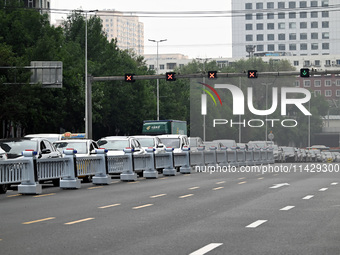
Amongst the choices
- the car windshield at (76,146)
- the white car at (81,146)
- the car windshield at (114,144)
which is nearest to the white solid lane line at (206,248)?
the white car at (81,146)

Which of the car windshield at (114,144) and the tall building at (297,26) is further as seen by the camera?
the tall building at (297,26)

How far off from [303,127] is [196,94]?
22258mm

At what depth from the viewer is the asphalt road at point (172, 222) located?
33.2 ft

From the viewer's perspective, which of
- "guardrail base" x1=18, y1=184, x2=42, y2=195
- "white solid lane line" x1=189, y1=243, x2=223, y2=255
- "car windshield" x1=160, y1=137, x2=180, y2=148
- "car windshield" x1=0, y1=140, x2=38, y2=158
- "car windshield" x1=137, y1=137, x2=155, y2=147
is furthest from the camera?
"car windshield" x1=160, y1=137, x2=180, y2=148

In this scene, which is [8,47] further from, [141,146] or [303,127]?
[303,127]

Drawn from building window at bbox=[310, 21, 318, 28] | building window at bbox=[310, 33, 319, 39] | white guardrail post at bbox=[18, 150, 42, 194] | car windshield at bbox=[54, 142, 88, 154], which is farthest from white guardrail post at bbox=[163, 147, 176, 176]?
building window at bbox=[310, 21, 318, 28]

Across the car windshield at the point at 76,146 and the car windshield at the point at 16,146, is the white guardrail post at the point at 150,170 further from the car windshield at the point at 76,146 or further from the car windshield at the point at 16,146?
the car windshield at the point at 16,146

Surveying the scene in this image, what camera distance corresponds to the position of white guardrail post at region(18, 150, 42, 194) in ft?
69.6

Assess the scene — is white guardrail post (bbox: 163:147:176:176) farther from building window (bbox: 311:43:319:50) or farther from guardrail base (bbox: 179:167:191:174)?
building window (bbox: 311:43:319:50)

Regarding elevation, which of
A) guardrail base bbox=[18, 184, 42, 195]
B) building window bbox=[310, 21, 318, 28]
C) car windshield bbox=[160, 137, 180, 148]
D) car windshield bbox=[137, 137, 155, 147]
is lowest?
guardrail base bbox=[18, 184, 42, 195]

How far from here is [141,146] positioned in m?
36.0

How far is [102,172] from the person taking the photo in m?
26.6

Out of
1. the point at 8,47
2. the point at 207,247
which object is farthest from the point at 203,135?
the point at 207,247

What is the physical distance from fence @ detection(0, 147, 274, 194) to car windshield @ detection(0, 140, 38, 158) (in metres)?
1.14
